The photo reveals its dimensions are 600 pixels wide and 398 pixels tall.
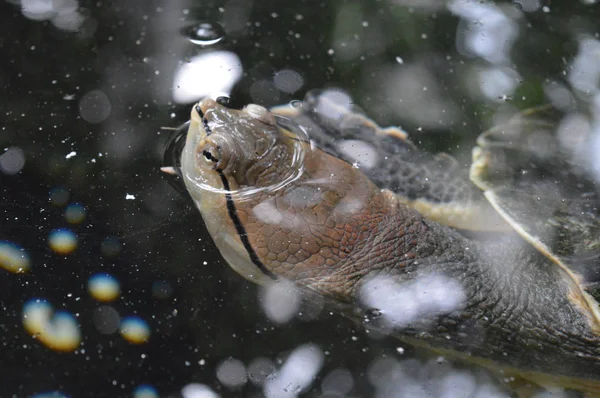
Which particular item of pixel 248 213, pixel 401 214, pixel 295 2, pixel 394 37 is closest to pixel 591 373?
pixel 401 214

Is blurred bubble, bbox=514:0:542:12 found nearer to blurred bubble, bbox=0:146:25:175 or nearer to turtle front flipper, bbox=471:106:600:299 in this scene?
turtle front flipper, bbox=471:106:600:299

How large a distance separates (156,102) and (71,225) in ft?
2.89

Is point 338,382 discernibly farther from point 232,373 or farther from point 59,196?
point 59,196

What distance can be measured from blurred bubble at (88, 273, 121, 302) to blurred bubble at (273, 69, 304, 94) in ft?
4.81

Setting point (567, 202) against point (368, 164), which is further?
point (368, 164)

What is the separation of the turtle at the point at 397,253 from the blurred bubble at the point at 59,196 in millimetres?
492

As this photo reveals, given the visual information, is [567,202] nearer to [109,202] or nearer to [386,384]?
[386,384]

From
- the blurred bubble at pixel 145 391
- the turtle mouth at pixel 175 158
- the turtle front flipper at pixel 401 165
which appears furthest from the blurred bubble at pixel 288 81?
the blurred bubble at pixel 145 391

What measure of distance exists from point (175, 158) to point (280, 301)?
2.89 feet

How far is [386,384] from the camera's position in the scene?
256 cm

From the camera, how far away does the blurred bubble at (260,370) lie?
8.12ft

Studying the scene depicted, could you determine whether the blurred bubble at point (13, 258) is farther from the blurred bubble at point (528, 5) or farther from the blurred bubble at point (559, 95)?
the blurred bubble at point (528, 5)

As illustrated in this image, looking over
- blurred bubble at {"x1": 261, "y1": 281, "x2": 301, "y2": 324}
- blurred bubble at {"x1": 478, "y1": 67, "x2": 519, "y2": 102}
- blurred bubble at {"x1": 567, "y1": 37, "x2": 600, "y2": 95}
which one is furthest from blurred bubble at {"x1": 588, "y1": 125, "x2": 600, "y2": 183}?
blurred bubble at {"x1": 261, "y1": 281, "x2": 301, "y2": 324}

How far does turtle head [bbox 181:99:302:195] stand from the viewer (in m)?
2.58
